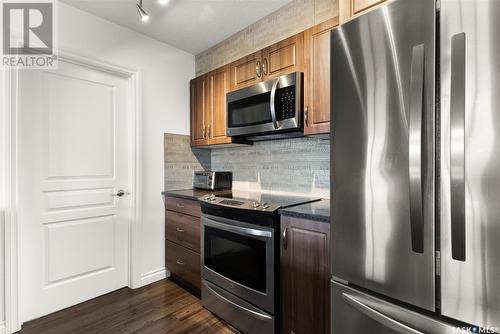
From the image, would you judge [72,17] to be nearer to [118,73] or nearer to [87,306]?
[118,73]

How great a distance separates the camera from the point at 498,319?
737 mm

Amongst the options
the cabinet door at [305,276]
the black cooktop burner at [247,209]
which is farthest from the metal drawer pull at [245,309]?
the black cooktop burner at [247,209]

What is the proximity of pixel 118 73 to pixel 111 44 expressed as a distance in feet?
0.83

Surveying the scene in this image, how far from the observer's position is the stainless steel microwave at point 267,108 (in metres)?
1.81

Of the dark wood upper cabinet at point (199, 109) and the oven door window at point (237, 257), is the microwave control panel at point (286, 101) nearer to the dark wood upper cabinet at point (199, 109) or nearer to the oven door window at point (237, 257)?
the oven door window at point (237, 257)

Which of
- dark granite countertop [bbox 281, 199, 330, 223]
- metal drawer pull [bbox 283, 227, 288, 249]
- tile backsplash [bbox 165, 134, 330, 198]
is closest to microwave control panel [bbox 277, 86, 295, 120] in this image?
tile backsplash [bbox 165, 134, 330, 198]

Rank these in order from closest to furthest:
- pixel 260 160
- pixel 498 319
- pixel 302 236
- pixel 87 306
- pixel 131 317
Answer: pixel 498 319 < pixel 302 236 < pixel 131 317 < pixel 87 306 < pixel 260 160

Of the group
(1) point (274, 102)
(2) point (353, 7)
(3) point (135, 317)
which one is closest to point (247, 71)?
(1) point (274, 102)

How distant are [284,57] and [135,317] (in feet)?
7.72

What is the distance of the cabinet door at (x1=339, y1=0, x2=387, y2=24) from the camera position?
4.30 ft

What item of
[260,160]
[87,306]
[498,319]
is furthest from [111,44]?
[498,319]

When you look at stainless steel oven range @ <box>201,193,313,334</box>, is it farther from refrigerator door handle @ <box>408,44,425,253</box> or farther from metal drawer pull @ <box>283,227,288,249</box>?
refrigerator door handle @ <box>408,44,425,253</box>

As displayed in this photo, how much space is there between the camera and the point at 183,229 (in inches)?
95.4

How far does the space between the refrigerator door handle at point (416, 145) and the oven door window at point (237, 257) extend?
941mm
